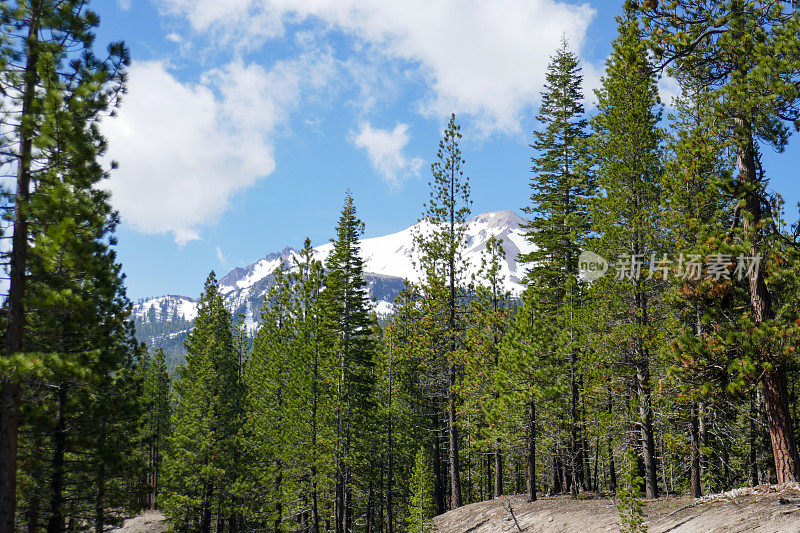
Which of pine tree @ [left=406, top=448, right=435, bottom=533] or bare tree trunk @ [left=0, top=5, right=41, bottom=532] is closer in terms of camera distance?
bare tree trunk @ [left=0, top=5, right=41, bottom=532]

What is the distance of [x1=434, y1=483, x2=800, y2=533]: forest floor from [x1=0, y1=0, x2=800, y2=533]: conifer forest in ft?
2.22

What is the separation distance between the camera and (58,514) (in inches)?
588

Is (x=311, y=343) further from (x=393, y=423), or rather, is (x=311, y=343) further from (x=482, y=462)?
(x=482, y=462)

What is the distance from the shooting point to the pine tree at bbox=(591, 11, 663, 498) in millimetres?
13961

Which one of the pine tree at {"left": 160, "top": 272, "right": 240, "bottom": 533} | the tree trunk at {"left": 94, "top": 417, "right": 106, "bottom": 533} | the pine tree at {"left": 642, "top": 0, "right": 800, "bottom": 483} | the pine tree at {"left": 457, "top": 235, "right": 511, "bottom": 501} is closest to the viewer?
the pine tree at {"left": 642, "top": 0, "right": 800, "bottom": 483}

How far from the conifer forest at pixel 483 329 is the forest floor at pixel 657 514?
0.68 meters

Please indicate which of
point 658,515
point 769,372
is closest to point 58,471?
point 658,515

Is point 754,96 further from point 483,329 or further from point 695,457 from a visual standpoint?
point 483,329

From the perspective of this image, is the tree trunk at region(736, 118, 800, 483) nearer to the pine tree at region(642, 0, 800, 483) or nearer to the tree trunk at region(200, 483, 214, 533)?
the pine tree at region(642, 0, 800, 483)

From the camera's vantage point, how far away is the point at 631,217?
14680 mm

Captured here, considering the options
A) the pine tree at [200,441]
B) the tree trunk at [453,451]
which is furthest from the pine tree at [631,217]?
the pine tree at [200,441]

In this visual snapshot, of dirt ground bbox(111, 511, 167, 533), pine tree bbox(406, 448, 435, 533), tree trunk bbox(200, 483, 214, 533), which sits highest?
pine tree bbox(406, 448, 435, 533)

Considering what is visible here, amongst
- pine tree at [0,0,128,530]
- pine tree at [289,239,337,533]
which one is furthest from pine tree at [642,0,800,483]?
pine tree at [289,239,337,533]

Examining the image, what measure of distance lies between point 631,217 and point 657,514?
800 cm
